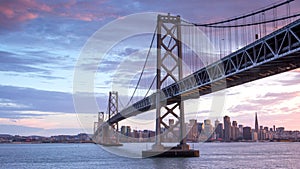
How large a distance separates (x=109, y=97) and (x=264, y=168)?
254ft

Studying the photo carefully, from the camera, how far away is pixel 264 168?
3944cm

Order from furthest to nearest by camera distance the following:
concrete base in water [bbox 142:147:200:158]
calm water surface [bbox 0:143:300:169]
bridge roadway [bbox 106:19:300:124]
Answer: concrete base in water [bbox 142:147:200:158] < calm water surface [bbox 0:143:300:169] < bridge roadway [bbox 106:19:300:124]

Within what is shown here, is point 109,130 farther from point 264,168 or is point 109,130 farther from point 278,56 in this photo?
point 278,56

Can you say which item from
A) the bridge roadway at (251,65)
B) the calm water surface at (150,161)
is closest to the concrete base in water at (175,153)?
the calm water surface at (150,161)

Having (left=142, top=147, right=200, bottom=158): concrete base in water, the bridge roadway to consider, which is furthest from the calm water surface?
the bridge roadway

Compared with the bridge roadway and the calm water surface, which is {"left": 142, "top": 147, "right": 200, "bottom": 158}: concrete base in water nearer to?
the calm water surface

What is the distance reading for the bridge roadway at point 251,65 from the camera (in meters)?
20.8

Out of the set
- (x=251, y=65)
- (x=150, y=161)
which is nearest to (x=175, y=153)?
(x=150, y=161)

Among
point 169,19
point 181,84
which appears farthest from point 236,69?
Result: point 169,19

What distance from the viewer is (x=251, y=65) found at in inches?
969

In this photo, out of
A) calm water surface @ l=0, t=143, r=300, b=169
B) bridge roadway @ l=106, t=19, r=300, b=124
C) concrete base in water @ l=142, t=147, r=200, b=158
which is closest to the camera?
bridge roadway @ l=106, t=19, r=300, b=124

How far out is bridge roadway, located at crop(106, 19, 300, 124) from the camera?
2084 cm

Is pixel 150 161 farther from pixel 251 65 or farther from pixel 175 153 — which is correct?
pixel 251 65

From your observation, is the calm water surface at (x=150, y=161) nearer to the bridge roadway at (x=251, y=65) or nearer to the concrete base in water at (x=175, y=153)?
the concrete base in water at (x=175, y=153)
